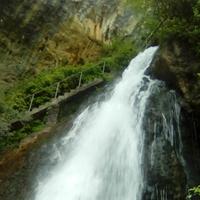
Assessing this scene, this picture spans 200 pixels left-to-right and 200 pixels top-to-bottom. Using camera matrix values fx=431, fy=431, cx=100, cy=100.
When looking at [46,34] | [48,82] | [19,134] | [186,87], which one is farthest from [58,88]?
[186,87]

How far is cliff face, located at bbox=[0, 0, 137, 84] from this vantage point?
20.3m

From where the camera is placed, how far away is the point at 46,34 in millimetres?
20938

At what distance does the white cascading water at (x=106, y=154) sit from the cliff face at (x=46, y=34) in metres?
6.78

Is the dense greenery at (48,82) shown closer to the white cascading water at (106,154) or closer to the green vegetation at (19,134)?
the green vegetation at (19,134)

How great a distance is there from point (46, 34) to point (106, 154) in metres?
10.9

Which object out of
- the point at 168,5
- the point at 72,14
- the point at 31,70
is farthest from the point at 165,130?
the point at 72,14

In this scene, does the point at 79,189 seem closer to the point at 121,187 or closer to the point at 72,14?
the point at 121,187

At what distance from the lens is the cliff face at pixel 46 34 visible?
20328mm

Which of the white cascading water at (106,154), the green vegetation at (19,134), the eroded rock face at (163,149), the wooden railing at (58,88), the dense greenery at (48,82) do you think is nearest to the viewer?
the eroded rock face at (163,149)

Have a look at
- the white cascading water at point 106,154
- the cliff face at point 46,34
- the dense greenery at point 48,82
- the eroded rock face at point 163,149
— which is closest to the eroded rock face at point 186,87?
the eroded rock face at point 163,149

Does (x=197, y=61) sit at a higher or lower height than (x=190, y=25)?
lower

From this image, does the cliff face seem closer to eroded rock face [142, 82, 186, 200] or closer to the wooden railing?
the wooden railing

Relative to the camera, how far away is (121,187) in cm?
1027

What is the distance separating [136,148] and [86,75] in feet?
27.0
